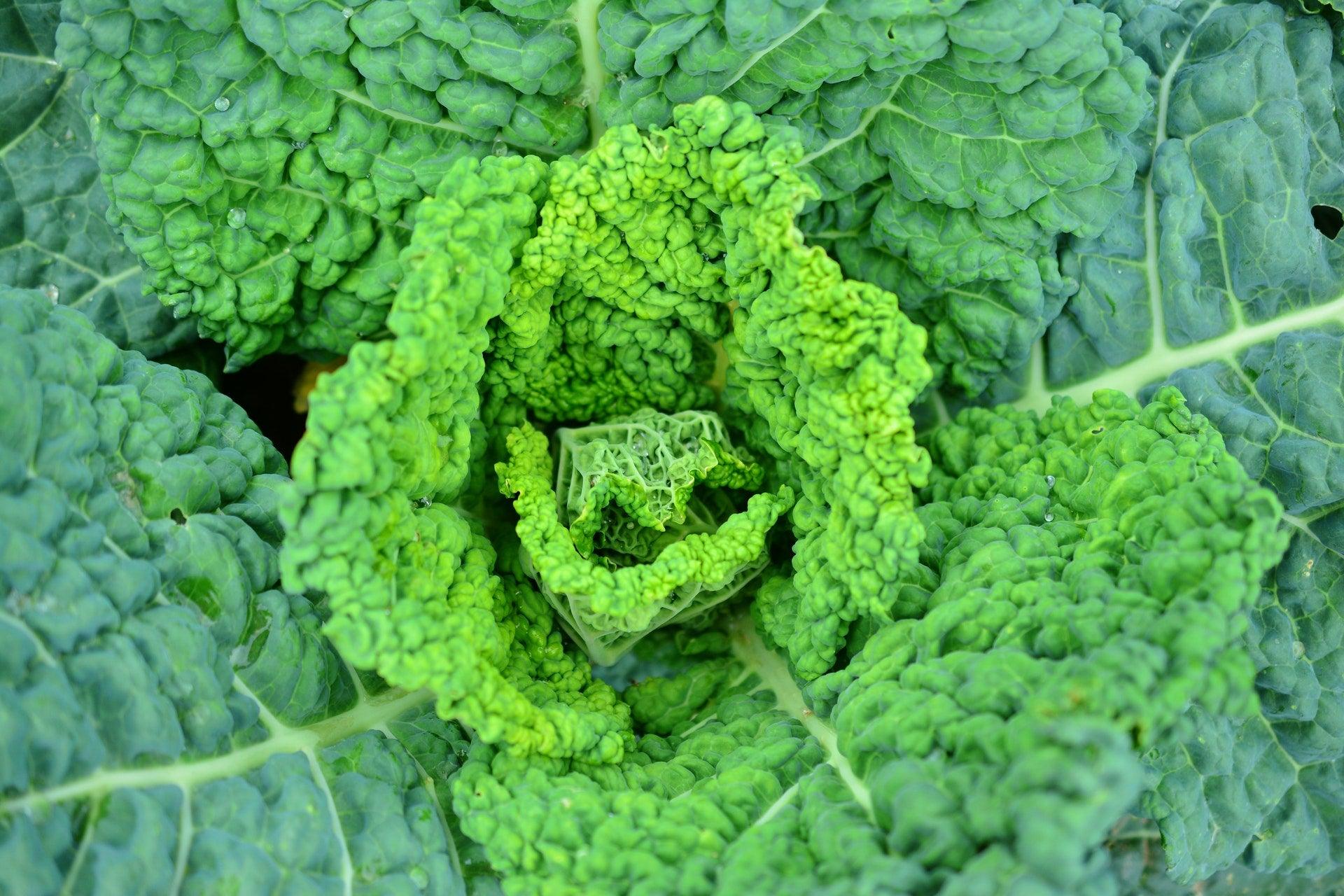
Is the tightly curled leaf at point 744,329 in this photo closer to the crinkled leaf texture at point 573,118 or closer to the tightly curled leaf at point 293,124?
the crinkled leaf texture at point 573,118

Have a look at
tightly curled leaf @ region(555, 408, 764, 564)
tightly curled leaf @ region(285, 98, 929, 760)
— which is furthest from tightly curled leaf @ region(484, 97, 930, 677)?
tightly curled leaf @ region(555, 408, 764, 564)

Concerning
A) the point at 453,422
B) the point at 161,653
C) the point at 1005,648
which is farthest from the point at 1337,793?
the point at 161,653

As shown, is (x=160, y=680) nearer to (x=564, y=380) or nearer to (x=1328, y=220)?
(x=564, y=380)

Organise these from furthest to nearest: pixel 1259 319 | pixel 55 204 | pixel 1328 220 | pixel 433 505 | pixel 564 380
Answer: pixel 55 204, pixel 564 380, pixel 1328 220, pixel 1259 319, pixel 433 505

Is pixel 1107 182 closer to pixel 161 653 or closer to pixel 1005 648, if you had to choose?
pixel 1005 648

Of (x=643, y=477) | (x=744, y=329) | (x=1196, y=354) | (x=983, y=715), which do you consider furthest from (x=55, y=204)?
(x=1196, y=354)

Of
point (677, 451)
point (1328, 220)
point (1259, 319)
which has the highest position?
point (1328, 220)

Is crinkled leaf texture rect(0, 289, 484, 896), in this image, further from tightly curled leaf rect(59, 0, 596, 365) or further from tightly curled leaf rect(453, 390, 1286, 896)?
tightly curled leaf rect(59, 0, 596, 365)

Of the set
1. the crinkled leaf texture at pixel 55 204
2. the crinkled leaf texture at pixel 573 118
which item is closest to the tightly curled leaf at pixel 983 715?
the crinkled leaf texture at pixel 573 118

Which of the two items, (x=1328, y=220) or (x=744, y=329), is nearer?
(x=744, y=329)
